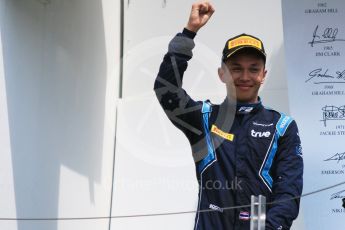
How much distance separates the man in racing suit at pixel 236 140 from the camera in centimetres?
134

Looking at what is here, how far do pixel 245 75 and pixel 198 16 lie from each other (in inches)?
9.5

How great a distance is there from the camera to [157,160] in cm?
225

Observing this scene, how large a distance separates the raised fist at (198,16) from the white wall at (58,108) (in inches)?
25.0

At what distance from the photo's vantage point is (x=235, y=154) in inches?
54.9

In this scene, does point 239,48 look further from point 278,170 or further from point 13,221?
point 13,221

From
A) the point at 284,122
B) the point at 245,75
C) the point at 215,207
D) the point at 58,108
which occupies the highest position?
the point at 245,75

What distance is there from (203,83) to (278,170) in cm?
91

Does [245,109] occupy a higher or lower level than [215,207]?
higher

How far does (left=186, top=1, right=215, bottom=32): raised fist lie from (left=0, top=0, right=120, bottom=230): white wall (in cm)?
63
